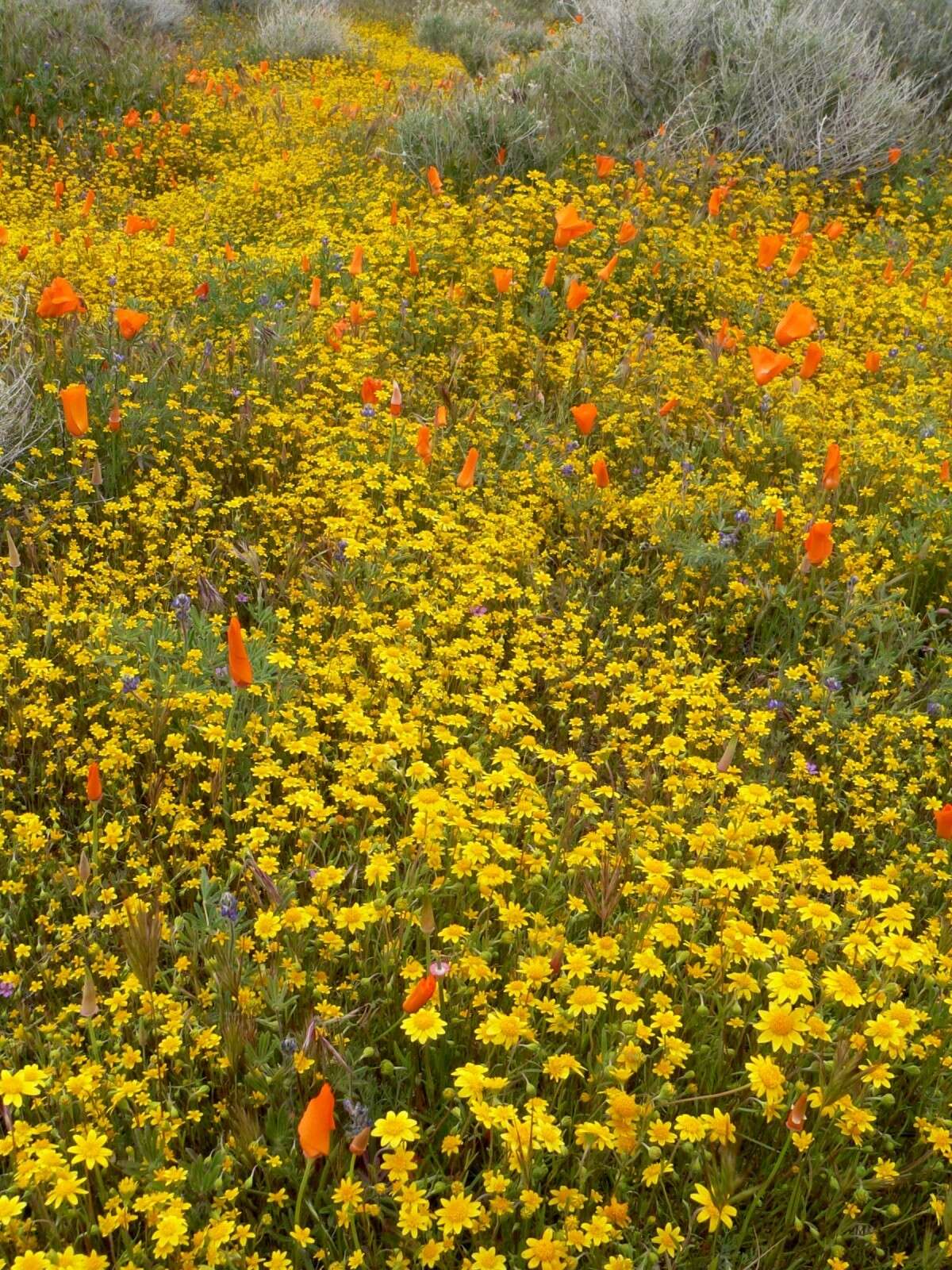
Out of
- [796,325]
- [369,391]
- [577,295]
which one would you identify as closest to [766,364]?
[796,325]

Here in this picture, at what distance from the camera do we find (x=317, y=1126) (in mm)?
1550

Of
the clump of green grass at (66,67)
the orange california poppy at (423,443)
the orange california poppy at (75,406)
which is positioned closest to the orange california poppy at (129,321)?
the orange california poppy at (75,406)

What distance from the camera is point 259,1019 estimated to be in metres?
1.91

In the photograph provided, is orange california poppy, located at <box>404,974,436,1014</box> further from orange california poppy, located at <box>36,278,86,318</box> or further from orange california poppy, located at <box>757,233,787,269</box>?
orange california poppy, located at <box>757,233,787,269</box>

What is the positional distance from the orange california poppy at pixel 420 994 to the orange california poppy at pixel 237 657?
3.03 ft

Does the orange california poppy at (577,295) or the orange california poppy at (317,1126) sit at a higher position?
the orange california poppy at (577,295)

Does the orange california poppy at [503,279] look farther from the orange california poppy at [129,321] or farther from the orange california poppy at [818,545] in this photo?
the orange california poppy at [818,545]

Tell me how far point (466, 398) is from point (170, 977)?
3044 mm

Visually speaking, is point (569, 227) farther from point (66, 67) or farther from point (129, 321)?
point (66, 67)

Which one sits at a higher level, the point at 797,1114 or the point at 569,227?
the point at 569,227

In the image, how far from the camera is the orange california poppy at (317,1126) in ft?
5.01

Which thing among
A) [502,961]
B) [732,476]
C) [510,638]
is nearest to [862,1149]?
[502,961]

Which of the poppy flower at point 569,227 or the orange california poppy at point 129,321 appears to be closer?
the orange california poppy at point 129,321

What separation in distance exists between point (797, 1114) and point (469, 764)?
3.52ft
